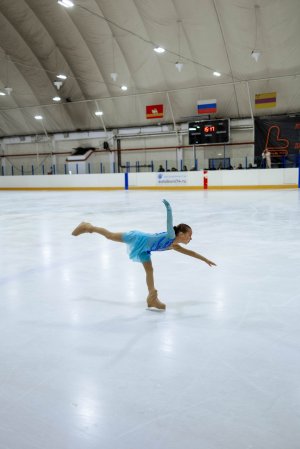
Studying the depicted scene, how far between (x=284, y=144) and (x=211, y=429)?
28.8 meters

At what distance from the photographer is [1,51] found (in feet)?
94.7

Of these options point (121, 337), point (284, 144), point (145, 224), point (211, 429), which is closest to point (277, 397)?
point (211, 429)

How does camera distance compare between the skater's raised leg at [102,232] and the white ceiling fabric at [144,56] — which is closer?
the skater's raised leg at [102,232]

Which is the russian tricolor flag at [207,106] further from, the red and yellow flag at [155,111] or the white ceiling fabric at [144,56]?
the red and yellow flag at [155,111]

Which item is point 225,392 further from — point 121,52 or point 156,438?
point 121,52

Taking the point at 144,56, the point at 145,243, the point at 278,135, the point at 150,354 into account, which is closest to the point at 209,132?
the point at 278,135

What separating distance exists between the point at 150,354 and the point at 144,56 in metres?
28.2

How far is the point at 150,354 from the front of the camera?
2.70m

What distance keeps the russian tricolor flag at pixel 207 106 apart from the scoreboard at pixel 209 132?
0.69m

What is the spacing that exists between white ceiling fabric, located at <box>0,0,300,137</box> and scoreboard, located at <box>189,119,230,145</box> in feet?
5.03

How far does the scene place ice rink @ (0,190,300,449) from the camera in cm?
188

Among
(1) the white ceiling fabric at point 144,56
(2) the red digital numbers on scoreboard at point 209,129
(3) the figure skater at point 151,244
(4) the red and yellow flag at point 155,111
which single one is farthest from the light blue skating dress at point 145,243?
(4) the red and yellow flag at point 155,111

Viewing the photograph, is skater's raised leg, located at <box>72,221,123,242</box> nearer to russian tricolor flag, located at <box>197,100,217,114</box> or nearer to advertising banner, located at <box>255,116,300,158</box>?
advertising banner, located at <box>255,116,300,158</box>

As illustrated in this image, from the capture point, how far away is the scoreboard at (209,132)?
29.1 meters
